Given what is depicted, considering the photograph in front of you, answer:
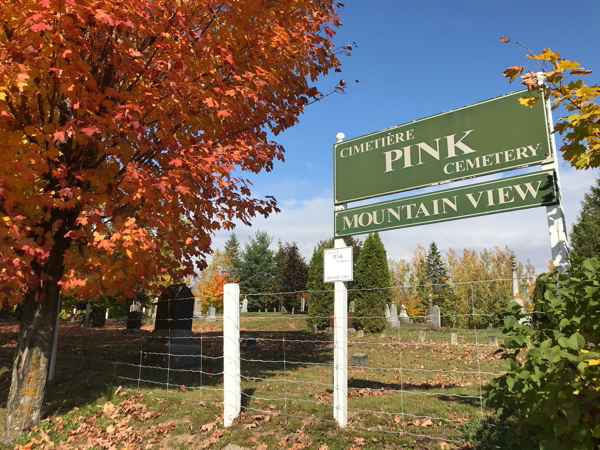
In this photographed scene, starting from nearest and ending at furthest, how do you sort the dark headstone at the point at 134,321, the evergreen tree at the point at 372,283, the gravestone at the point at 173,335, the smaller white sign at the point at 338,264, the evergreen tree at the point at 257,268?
the smaller white sign at the point at 338,264 → the gravestone at the point at 173,335 → the dark headstone at the point at 134,321 → the evergreen tree at the point at 372,283 → the evergreen tree at the point at 257,268

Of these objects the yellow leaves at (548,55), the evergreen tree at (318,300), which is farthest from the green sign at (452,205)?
the evergreen tree at (318,300)

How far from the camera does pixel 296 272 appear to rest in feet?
106

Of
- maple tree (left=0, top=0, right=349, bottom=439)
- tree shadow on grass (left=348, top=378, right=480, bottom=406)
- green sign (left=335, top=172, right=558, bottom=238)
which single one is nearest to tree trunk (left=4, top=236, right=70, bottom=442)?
maple tree (left=0, top=0, right=349, bottom=439)

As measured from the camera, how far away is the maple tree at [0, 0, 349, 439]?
425 centimetres

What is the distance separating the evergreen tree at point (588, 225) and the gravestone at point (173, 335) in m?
26.4

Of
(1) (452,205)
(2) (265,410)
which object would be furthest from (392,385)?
(1) (452,205)

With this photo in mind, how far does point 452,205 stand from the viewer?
13.8 feet

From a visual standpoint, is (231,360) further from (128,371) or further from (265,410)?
(128,371)

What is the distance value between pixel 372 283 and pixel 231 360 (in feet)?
52.2

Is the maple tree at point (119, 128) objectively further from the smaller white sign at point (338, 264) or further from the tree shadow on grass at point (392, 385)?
the tree shadow on grass at point (392, 385)

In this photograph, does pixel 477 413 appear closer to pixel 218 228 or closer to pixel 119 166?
pixel 218 228

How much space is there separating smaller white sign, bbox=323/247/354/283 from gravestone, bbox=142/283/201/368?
5402 millimetres

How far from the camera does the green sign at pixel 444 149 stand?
3918 millimetres

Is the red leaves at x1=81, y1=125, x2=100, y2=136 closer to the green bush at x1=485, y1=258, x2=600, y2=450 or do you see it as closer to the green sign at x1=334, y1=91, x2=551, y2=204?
the green sign at x1=334, y1=91, x2=551, y2=204
